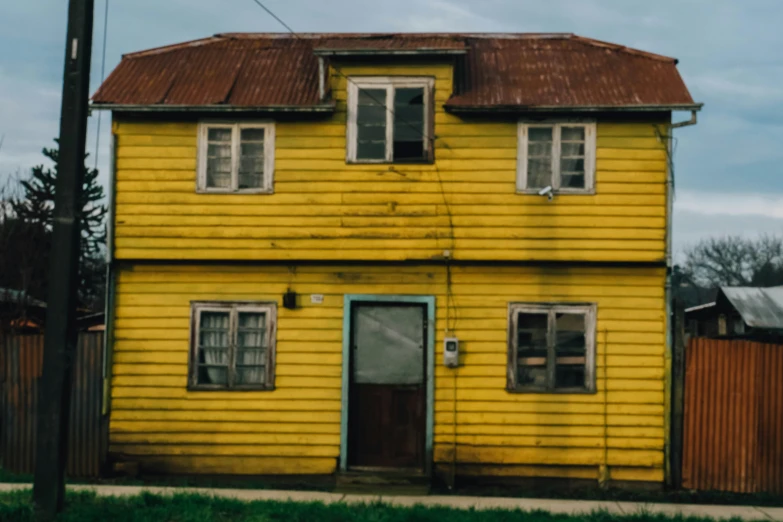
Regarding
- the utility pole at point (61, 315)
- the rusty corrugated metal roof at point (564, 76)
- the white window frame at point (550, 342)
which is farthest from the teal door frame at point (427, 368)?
the utility pole at point (61, 315)

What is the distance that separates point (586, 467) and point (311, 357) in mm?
4298

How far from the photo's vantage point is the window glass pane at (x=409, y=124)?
39.3ft

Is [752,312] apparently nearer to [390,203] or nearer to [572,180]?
[572,180]

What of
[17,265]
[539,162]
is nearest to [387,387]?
[539,162]

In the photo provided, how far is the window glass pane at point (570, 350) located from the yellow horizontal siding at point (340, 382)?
0.77ft

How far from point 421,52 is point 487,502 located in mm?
6337

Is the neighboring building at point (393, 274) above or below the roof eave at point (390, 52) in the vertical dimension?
below

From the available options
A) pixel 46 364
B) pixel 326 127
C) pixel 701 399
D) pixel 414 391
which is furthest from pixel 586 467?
pixel 46 364

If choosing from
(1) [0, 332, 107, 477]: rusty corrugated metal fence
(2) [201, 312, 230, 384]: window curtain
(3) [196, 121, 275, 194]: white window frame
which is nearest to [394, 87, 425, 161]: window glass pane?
(3) [196, 121, 275, 194]: white window frame

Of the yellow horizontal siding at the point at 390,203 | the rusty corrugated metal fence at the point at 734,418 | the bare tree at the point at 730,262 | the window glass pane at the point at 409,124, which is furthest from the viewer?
the bare tree at the point at 730,262

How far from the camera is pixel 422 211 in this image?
11.9 m

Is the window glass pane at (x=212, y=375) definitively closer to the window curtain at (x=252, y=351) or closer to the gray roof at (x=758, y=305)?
the window curtain at (x=252, y=351)

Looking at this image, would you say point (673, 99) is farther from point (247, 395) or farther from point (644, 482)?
point (247, 395)

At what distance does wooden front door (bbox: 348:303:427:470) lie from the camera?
466 inches
